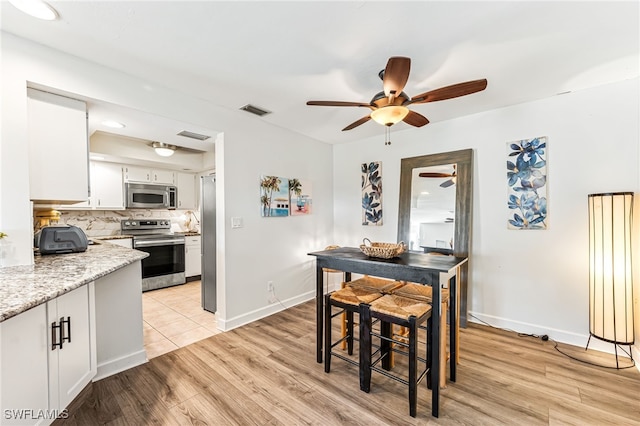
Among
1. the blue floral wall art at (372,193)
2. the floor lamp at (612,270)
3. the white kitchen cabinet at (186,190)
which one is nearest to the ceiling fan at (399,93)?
the floor lamp at (612,270)

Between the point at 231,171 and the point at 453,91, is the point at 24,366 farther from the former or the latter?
the point at 453,91

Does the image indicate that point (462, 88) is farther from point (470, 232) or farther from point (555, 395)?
point (555, 395)

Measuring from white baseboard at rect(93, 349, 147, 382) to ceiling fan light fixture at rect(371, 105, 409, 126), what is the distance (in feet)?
9.07

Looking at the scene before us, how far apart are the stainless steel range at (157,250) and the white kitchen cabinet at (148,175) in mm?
707

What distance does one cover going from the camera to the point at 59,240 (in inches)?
86.5

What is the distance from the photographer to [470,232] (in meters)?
3.13

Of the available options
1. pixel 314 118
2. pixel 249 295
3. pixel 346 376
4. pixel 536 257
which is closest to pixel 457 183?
pixel 536 257

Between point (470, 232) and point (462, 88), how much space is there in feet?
6.14

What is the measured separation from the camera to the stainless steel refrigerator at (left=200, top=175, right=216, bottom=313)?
3.48 meters

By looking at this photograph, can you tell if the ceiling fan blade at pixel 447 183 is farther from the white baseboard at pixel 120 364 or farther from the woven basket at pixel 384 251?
the white baseboard at pixel 120 364

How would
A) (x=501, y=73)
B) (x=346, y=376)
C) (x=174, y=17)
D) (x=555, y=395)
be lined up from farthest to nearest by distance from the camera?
(x=501, y=73) < (x=346, y=376) < (x=555, y=395) < (x=174, y=17)

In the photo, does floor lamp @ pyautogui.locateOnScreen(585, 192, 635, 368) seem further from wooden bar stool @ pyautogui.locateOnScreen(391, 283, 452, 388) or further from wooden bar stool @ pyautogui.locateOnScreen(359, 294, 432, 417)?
wooden bar stool @ pyautogui.locateOnScreen(359, 294, 432, 417)

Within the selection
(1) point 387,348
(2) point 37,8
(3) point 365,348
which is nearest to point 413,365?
(3) point 365,348

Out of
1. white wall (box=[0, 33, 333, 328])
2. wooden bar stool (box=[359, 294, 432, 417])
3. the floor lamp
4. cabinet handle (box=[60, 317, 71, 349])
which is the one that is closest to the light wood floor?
wooden bar stool (box=[359, 294, 432, 417])
